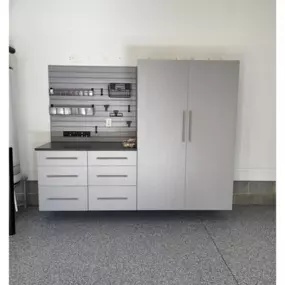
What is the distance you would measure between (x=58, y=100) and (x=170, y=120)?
164cm

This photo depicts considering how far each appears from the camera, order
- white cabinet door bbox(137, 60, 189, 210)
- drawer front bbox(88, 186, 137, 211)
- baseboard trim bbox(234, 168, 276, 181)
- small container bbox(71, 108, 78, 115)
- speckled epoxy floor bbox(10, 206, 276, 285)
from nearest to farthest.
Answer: speckled epoxy floor bbox(10, 206, 276, 285)
white cabinet door bbox(137, 60, 189, 210)
drawer front bbox(88, 186, 137, 211)
small container bbox(71, 108, 78, 115)
baseboard trim bbox(234, 168, 276, 181)

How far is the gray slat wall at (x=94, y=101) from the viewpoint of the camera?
136 inches

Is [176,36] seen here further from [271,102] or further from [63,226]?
[63,226]

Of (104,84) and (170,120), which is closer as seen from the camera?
(170,120)

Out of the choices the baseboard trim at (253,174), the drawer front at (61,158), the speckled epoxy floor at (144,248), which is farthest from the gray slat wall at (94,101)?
the baseboard trim at (253,174)

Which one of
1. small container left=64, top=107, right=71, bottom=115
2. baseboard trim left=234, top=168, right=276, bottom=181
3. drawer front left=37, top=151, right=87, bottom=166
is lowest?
baseboard trim left=234, top=168, right=276, bottom=181

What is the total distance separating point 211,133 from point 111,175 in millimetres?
1307

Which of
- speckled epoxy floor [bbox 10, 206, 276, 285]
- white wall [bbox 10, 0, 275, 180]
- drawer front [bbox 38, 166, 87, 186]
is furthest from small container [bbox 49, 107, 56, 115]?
speckled epoxy floor [bbox 10, 206, 276, 285]

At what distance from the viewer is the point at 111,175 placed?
9.86 ft

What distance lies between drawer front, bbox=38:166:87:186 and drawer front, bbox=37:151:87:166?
49 mm

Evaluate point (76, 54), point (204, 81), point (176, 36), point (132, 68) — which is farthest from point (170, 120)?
point (76, 54)

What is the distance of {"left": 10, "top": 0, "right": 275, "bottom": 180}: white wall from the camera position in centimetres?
336

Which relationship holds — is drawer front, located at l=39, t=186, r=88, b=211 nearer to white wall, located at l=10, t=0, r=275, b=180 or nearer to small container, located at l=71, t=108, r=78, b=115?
white wall, located at l=10, t=0, r=275, b=180
